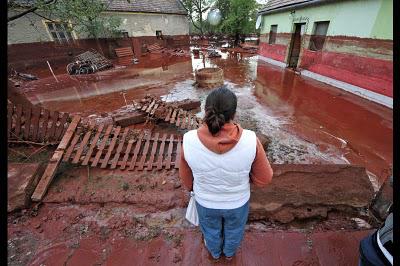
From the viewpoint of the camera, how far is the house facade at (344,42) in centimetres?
670

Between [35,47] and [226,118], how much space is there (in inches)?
736

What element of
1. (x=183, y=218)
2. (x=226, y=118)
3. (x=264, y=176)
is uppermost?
(x=226, y=118)

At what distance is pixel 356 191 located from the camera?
2594mm

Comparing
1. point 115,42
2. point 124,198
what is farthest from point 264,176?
point 115,42

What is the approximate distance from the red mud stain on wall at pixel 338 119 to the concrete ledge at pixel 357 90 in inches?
10.7

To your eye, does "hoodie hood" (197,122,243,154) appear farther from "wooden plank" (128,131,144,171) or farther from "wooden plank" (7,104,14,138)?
"wooden plank" (7,104,14,138)

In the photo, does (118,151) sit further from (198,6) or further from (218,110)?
(198,6)

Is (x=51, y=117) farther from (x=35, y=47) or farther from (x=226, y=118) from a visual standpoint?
(x=35, y=47)

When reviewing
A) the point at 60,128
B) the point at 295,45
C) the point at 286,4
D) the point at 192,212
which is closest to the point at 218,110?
the point at 192,212

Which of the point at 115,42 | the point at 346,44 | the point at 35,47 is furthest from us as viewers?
the point at 115,42

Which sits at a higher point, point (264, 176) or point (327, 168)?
point (264, 176)

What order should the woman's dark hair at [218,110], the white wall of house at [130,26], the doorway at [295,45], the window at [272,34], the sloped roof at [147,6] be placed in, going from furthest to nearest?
the sloped roof at [147,6] < the window at [272,34] < the white wall of house at [130,26] < the doorway at [295,45] < the woman's dark hair at [218,110]

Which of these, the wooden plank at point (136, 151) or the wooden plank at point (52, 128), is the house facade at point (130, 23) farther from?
the wooden plank at point (136, 151)

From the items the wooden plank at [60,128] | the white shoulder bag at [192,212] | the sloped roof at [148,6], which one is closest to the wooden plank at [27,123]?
the wooden plank at [60,128]
